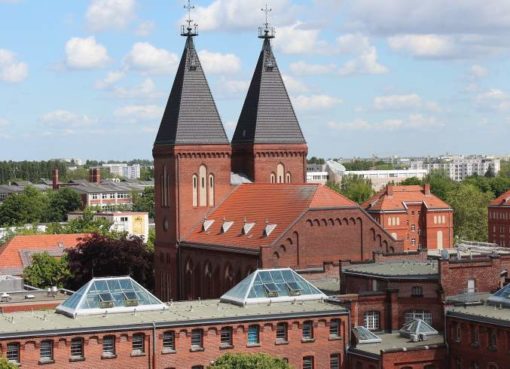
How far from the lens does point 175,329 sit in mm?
62562

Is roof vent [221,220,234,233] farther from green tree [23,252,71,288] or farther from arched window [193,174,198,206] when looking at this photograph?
green tree [23,252,71,288]

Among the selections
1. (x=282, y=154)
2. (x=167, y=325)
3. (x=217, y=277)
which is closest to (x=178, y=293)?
(x=217, y=277)

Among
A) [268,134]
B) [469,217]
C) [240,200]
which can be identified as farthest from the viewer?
[469,217]

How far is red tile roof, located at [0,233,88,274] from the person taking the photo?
12144cm

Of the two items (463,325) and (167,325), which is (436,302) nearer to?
(463,325)

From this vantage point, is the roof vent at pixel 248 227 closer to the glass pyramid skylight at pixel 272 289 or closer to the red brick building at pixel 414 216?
the glass pyramid skylight at pixel 272 289

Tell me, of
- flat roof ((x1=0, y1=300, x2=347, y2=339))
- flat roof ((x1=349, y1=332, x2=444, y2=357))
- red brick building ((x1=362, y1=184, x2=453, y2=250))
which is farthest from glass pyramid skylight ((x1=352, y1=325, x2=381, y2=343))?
red brick building ((x1=362, y1=184, x2=453, y2=250))

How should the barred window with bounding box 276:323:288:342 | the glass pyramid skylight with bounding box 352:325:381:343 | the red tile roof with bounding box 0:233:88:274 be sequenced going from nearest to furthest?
the barred window with bounding box 276:323:288:342
the glass pyramid skylight with bounding box 352:325:381:343
the red tile roof with bounding box 0:233:88:274

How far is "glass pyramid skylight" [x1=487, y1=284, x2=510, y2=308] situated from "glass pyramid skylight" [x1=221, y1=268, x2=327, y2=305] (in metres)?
9.95

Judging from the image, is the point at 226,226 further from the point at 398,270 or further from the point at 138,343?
the point at 138,343

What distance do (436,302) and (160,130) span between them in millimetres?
36920

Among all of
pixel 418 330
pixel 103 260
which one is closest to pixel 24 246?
pixel 103 260

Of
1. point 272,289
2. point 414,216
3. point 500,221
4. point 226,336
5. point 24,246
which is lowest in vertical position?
point 226,336

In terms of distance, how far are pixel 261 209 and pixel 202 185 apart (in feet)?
28.2
